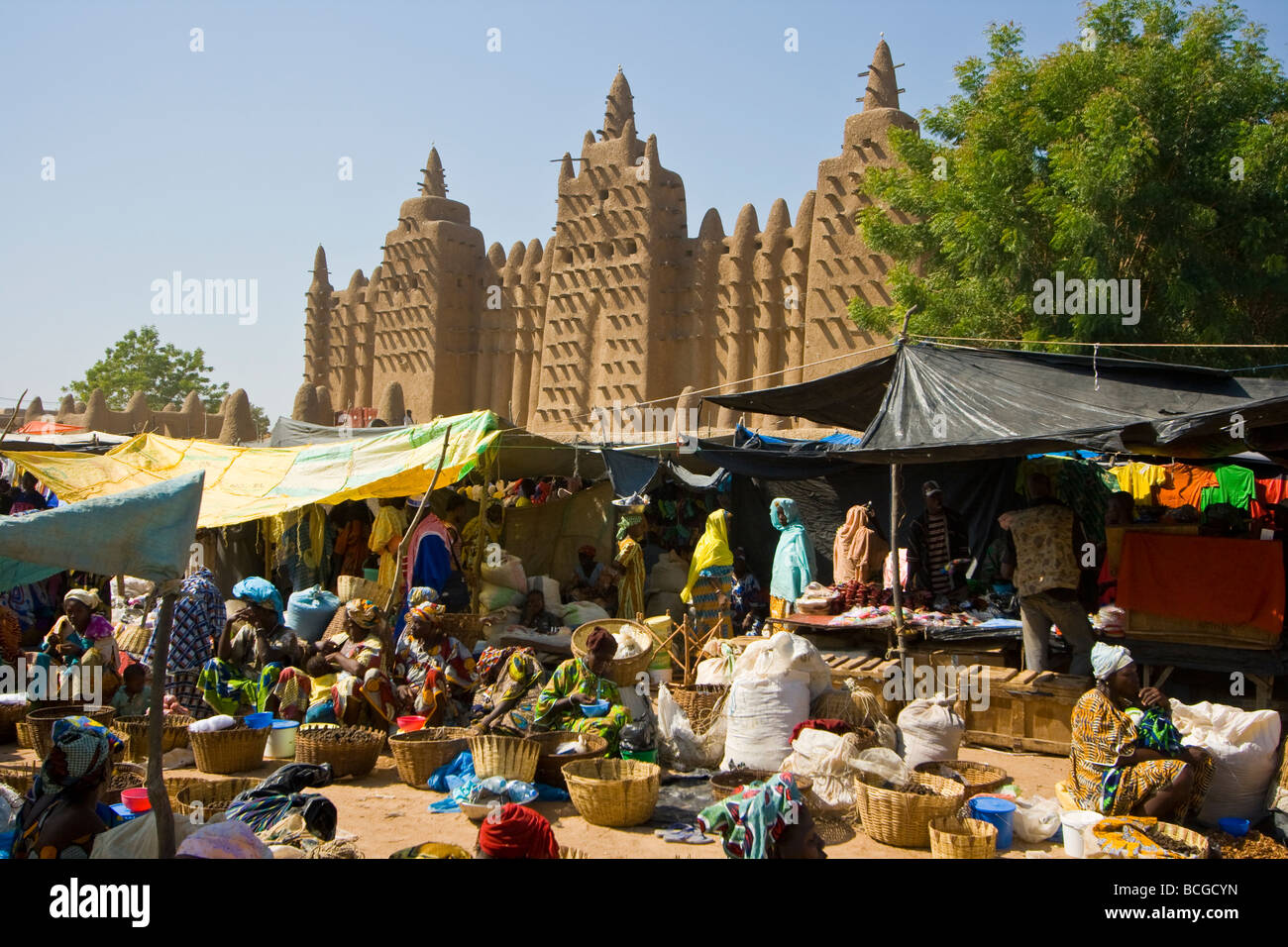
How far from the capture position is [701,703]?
286 inches

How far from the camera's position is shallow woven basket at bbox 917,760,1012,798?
581cm

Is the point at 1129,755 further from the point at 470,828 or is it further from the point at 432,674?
the point at 432,674

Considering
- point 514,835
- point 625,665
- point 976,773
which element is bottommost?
point 976,773

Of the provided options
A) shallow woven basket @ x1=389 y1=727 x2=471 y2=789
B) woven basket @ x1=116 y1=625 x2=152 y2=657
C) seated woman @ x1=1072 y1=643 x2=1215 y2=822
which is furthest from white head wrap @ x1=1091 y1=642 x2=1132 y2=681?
woven basket @ x1=116 y1=625 x2=152 y2=657

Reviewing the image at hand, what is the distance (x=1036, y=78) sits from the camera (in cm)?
1455

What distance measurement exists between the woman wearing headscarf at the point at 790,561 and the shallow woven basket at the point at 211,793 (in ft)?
20.1

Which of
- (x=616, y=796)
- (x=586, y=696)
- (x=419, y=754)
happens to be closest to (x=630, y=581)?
(x=586, y=696)

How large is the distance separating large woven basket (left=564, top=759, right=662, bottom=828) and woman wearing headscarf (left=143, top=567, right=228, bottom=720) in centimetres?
323

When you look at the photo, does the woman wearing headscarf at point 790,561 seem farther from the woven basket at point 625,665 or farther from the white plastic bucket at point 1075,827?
the white plastic bucket at point 1075,827

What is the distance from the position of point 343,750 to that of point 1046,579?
4.92 metres

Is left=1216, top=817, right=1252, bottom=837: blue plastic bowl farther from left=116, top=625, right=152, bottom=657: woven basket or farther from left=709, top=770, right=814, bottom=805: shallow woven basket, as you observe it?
left=116, top=625, right=152, bottom=657: woven basket
